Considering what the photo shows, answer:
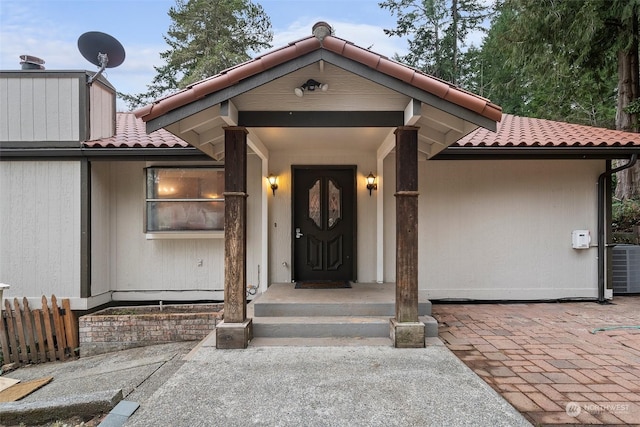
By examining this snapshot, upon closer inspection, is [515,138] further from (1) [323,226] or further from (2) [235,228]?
(2) [235,228]

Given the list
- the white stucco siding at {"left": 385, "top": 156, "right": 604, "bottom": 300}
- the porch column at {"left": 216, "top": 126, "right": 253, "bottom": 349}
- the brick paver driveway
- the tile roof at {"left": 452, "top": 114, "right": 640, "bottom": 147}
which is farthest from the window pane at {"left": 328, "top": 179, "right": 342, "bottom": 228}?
A: the porch column at {"left": 216, "top": 126, "right": 253, "bottom": 349}

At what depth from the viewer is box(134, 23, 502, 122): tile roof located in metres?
3.09

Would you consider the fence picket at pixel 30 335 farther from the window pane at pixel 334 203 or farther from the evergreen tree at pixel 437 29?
the evergreen tree at pixel 437 29

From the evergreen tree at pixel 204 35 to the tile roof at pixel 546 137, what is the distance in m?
13.6

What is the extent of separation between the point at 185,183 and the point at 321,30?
3.64 metres

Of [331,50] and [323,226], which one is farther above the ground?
[331,50]

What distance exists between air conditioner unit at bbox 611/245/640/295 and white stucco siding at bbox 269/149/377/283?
433 centimetres

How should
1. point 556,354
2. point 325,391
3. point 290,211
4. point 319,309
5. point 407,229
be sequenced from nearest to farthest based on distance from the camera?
1. point 325,391
2. point 556,354
3. point 407,229
4. point 319,309
5. point 290,211

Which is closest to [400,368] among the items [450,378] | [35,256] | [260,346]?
[450,378]

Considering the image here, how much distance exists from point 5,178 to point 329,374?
5.74 metres

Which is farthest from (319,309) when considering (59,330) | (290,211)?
(59,330)

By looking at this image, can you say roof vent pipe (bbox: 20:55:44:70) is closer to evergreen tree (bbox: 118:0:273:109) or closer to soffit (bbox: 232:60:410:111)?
soffit (bbox: 232:60:410:111)

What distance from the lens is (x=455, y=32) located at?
17.6m

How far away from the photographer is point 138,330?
4.88 metres
